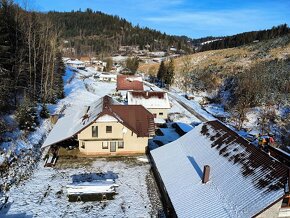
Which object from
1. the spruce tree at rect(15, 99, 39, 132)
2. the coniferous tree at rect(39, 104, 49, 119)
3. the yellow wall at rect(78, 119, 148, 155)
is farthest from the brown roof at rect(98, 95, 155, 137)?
the coniferous tree at rect(39, 104, 49, 119)

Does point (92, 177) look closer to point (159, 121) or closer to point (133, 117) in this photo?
point (133, 117)

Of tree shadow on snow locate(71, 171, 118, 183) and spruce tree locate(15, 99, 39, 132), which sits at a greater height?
spruce tree locate(15, 99, 39, 132)

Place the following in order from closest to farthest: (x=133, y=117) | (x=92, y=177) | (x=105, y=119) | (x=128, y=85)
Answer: (x=92, y=177)
(x=105, y=119)
(x=133, y=117)
(x=128, y=85)

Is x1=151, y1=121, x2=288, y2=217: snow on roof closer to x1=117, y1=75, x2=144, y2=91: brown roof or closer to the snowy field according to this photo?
the snowy field

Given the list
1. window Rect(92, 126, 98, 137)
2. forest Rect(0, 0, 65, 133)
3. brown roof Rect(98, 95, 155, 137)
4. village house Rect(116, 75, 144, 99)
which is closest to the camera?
window Rect(92, 126, 98, 137)

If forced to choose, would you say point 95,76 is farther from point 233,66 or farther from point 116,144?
point 116,144

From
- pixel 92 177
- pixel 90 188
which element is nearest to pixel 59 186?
pixel 92 177

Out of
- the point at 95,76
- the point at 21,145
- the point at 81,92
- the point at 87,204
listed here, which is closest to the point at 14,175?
the point at 21,145
